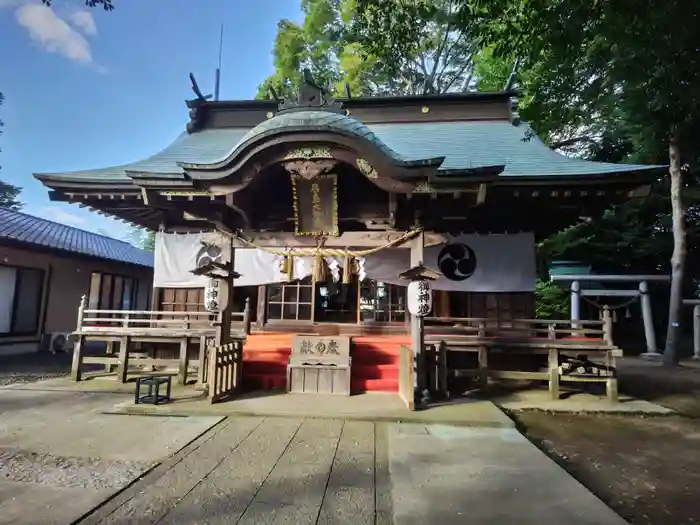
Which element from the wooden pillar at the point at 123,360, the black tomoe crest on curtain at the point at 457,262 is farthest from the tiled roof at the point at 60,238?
the black tomoe crest on curtain at the point at 457,262

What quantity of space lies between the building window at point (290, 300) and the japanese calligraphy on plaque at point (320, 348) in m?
3.04

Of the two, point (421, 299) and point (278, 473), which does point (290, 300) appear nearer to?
point (421, 299)

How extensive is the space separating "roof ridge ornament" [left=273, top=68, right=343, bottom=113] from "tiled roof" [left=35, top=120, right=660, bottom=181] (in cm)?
165

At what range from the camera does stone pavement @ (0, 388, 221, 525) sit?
10.5ft

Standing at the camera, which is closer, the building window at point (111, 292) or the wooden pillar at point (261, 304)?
the wooden pillar at point (261, 304)

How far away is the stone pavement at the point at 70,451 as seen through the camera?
3195 millimetres

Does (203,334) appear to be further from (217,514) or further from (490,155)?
(490,155)

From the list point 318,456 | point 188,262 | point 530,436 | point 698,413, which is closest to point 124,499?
point 318,456

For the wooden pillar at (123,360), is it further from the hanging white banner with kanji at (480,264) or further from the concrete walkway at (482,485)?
the concrete walkway at (482,485)

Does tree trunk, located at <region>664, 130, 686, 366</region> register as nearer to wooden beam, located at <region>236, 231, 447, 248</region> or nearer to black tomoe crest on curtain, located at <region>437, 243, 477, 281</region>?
black tomoe crest on curtain, located at <region>437, 243, 477, 281</region>

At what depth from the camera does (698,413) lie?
6953 millimetres

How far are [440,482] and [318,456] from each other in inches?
51.0

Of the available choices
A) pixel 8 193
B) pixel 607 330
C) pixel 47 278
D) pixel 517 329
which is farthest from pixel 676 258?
pixel 8 193

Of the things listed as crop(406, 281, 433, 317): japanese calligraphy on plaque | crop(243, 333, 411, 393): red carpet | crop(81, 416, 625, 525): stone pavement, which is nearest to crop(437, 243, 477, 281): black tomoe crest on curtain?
crop(243, 333, 411, 393): red carpet
